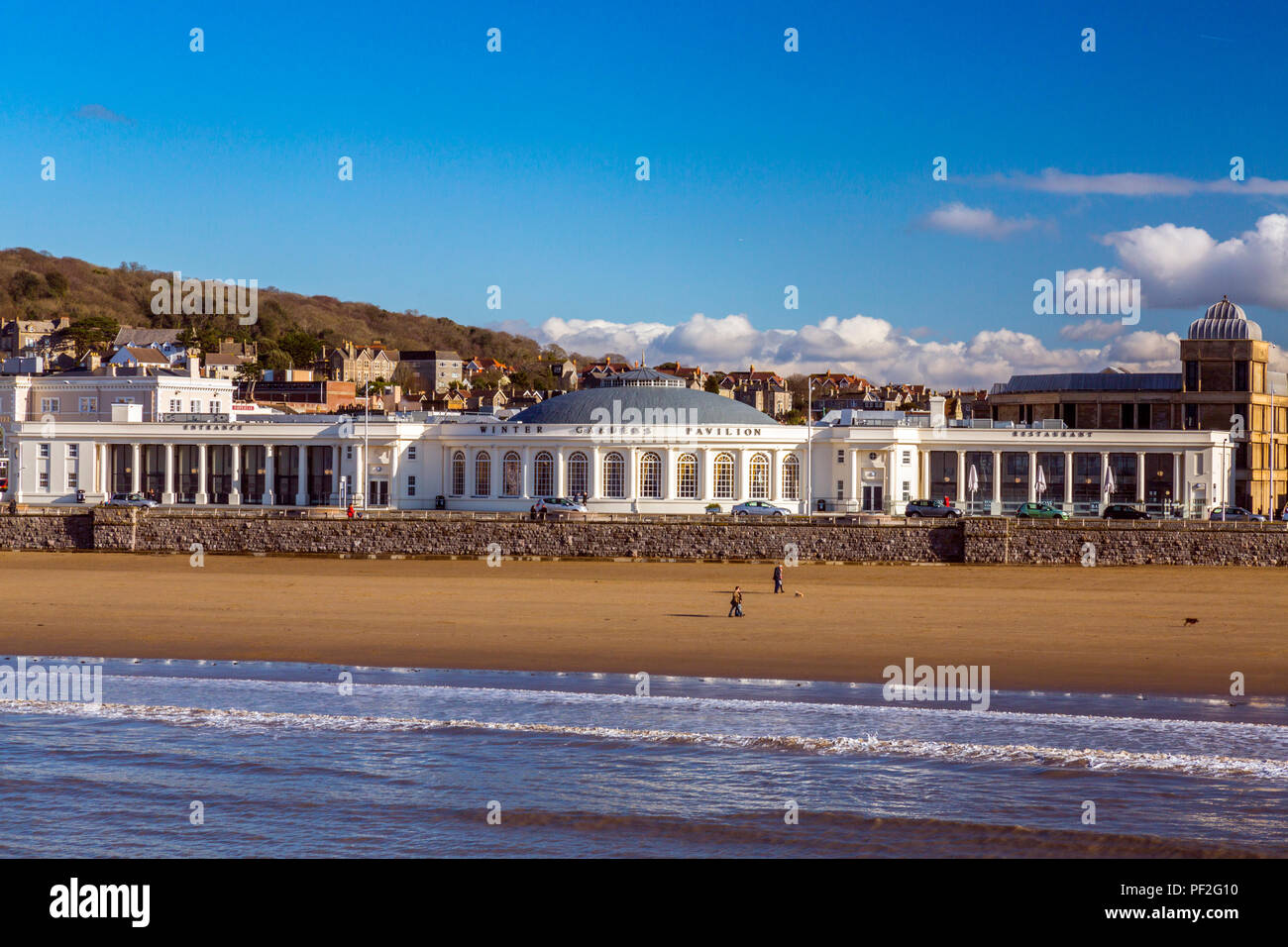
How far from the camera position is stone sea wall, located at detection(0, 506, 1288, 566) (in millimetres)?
54938

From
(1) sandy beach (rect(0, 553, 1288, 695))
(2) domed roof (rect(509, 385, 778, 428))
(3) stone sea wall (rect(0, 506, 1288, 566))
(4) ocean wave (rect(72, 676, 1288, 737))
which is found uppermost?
(2) domed roof (rect(509, 385, 778, 428))

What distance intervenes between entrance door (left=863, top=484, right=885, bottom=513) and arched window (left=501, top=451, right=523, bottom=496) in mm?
19654

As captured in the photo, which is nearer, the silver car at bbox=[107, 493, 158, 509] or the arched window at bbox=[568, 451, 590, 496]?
the silver car at bbox=[107, 493, 158, 509]

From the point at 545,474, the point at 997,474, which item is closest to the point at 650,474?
the point at 545,474

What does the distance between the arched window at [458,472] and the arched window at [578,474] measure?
7.13 metres

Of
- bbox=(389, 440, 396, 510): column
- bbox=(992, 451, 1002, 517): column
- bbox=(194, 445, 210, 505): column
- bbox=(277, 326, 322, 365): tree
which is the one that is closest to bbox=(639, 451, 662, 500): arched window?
bbox=(389, 440, 396, 510): column

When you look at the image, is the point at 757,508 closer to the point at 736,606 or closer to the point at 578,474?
the point at 578,474

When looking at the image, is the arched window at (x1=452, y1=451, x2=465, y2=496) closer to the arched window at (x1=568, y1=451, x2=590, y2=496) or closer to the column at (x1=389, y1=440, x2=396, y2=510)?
the column at (x1=389, y1=440, x2=396, y2=510)

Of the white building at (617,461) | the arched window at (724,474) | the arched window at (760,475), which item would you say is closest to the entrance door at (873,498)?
the white building at (617,461)

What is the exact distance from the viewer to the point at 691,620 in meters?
36.4

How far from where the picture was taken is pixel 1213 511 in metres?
75.9

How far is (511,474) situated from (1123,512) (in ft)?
109

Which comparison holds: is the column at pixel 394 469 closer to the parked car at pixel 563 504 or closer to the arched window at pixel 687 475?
the parked car at pixel 563 504
